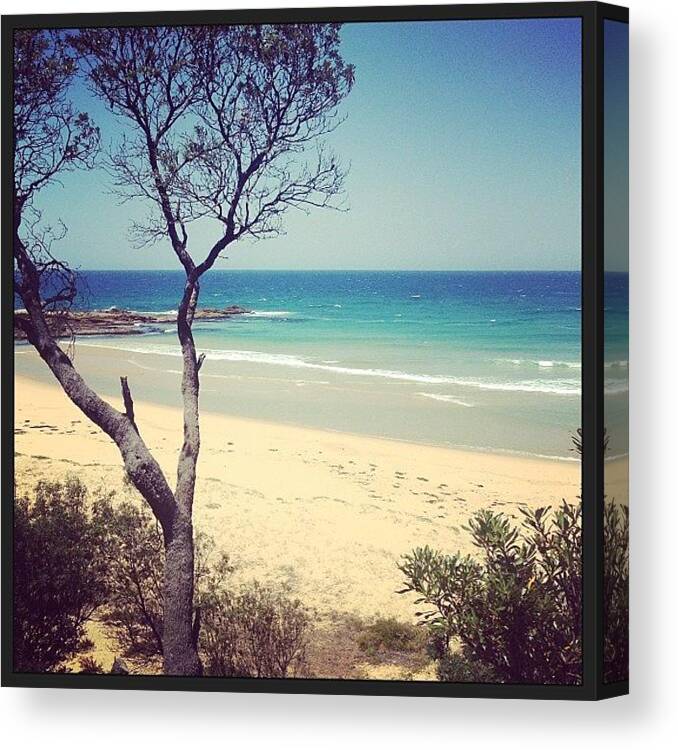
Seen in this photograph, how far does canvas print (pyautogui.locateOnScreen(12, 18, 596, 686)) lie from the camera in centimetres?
867

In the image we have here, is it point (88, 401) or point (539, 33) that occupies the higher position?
point (539, 33)

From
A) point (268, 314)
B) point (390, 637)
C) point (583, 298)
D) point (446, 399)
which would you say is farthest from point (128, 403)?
point (583, 298)

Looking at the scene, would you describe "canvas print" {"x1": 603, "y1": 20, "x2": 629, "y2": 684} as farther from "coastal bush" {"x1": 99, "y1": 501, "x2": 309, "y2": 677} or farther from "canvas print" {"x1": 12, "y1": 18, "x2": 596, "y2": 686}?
"coastal bush" {"x1": 99, "y1": 501, "x2": 309, "y2": 677}

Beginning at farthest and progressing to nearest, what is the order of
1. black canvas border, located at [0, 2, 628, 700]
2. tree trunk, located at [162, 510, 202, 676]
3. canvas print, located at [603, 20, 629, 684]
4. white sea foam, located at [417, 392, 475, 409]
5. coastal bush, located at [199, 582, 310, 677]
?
tree trunk, located at [162, 510, 202, 676], coastal bush, located at [199, 582, 310, 677], white sea foam, located at [417, 392, 475, 409], canvas print, located at [603, 20, 629, 684], black canvas border, located at [0, 2, 628, 700]

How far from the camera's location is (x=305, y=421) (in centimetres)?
892

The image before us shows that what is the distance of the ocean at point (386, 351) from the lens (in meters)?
8.62

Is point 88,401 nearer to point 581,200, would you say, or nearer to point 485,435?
point 485,435

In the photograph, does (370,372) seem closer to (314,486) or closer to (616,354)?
(314,486)

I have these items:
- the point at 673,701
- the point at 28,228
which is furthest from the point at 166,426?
the point at 673,701

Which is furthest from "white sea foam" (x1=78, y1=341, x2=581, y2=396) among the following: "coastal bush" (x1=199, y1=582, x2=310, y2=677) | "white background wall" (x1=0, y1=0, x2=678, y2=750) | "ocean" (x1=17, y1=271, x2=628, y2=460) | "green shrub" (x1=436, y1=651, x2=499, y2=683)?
"green shrub" (x1=436, y1=651, x2=499, y2=683)

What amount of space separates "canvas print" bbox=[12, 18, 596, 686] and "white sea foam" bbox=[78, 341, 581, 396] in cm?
2

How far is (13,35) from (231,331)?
7.09ft

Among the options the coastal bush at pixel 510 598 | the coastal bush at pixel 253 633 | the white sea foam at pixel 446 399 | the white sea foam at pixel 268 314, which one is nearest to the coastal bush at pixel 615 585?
the coastal bush at pixel 510 598

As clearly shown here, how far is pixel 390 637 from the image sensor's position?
8750 millimetres
